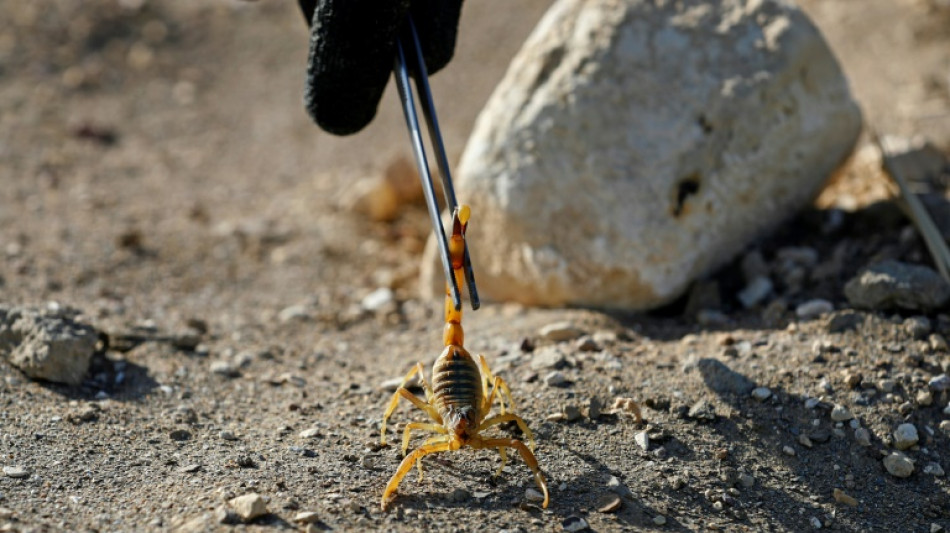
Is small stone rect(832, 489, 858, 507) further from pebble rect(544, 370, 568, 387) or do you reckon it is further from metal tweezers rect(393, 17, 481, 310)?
metal tweezers rect(393, 17, 481, 310)

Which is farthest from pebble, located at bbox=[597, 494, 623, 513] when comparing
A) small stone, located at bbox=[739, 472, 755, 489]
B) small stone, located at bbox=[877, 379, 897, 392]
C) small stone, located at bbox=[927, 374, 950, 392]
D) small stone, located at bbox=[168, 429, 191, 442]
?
small stone, located at bbox=[168, 429, 191, 442]

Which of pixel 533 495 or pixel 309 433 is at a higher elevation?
pixel 309 433

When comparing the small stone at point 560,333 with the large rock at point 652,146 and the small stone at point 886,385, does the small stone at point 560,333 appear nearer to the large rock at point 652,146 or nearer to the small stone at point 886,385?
the large rock at point 652,146

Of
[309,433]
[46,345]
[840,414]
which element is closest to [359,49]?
[309,433]

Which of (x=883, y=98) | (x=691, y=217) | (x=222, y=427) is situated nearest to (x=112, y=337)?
(x=222, y=427)

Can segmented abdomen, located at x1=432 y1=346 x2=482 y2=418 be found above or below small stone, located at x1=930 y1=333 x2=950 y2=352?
above

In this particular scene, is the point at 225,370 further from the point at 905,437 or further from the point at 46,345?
the point at 905,437

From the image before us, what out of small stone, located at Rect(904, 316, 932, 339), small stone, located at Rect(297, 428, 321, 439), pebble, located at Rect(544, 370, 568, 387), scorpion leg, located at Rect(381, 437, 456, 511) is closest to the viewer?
scorpion leg, located at Rect(381, 437, 456, 511)
